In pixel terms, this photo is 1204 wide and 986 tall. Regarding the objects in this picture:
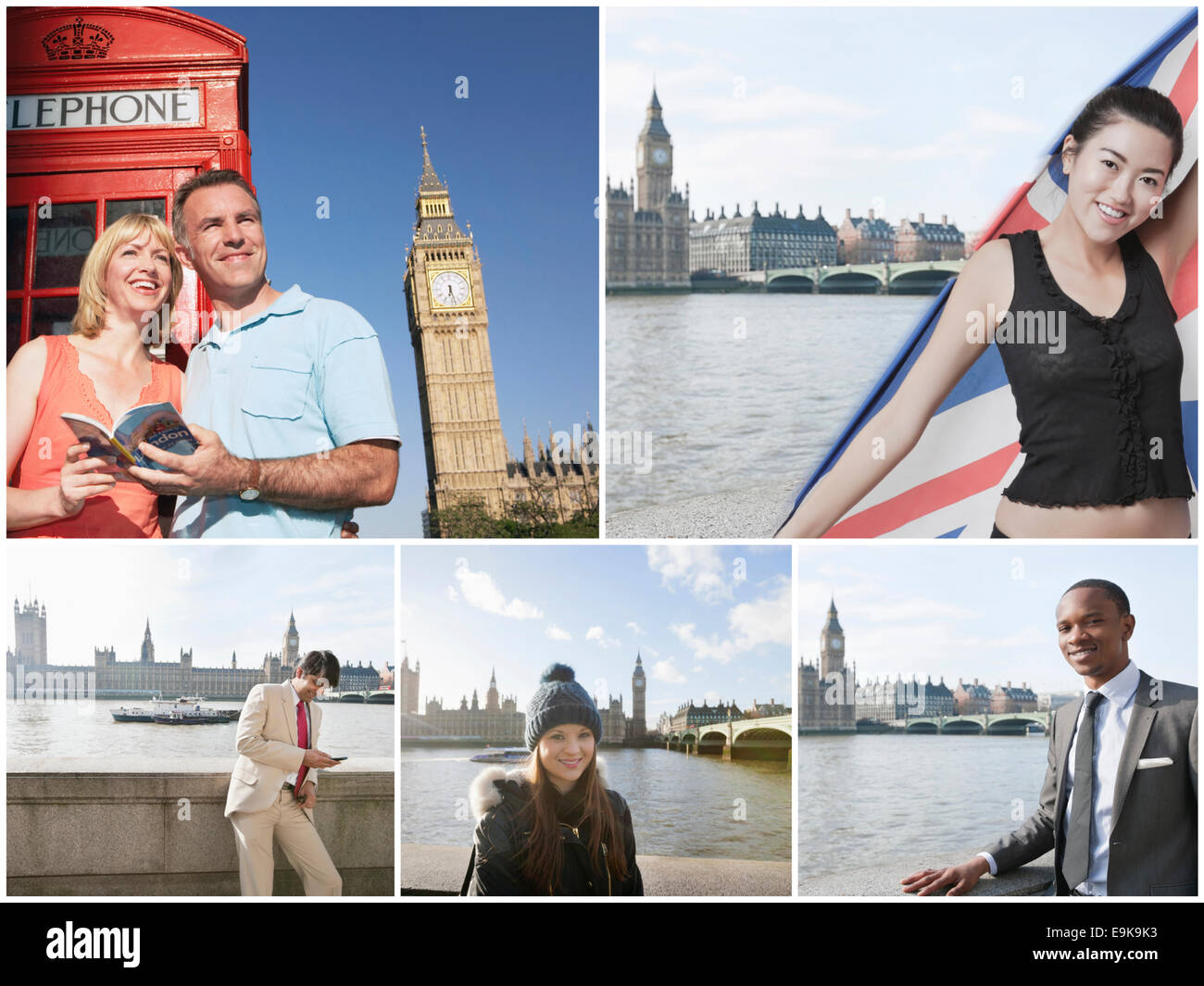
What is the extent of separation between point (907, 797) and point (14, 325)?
4247 millimetres

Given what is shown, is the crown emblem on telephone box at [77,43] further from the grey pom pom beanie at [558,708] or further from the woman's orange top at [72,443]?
the grey pom pom beanie at [558,708]

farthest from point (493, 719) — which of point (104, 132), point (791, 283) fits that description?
point (104, 132)

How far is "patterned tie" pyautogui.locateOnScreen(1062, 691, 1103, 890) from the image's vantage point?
4.74 m

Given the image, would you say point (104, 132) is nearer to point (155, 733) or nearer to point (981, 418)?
point (155, 733)

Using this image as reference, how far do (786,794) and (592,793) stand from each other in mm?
813

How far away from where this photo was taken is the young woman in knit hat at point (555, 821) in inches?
189

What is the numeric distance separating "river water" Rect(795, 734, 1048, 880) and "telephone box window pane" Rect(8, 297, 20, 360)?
367 cm

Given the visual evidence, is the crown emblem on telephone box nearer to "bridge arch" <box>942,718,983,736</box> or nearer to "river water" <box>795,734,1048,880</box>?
"river water" <box>795,734,1048,880</box>

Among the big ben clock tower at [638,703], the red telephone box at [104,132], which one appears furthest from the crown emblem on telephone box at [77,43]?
the big ben clock tower at [638,703]

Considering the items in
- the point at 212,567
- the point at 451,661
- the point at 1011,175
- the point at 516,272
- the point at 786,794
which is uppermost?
the point at 1011,175

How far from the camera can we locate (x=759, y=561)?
16.1 ft

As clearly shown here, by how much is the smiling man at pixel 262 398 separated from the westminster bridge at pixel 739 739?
1.62 metres
